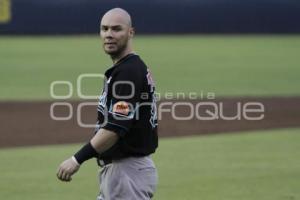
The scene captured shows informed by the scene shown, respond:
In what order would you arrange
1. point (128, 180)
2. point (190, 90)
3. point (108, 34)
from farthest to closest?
point (190, 90)
point (128, 180)
point (108, 34)

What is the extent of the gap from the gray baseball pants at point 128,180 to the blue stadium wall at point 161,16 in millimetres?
22332

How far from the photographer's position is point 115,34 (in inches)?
167

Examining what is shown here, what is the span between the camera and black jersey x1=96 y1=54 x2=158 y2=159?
419 cm

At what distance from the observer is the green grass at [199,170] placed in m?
7.12

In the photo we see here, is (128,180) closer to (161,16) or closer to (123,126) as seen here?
(123,126)

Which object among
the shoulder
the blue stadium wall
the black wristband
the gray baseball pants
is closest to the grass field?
the blue stadium wall

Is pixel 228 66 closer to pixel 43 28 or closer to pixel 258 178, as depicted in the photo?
pixel 43 28

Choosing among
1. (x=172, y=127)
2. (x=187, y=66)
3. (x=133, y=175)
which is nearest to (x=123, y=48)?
(x=133, y=175)

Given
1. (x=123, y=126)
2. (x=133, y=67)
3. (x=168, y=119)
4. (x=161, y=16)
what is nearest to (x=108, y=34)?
(x=133, y=67)

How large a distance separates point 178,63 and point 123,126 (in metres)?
17.4

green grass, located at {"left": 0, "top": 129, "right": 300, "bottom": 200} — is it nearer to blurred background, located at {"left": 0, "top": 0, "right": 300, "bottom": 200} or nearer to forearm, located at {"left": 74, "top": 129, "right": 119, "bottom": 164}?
blurred background, located at {"left": 0, "top": 0, "right": 300, "bottom": 200}

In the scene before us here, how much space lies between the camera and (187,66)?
2077 centimetres

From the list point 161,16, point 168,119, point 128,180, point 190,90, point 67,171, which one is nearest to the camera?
point 67,171

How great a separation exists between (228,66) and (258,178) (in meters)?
13.1
